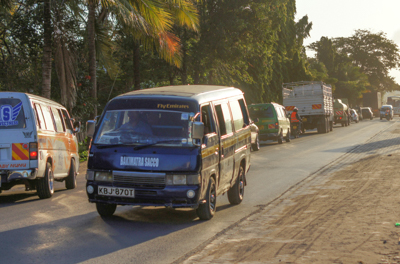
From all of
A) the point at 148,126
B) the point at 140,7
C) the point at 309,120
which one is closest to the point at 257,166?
the point at 140,7

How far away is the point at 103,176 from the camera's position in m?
7.66

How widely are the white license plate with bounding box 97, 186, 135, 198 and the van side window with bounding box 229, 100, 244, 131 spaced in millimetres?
2719

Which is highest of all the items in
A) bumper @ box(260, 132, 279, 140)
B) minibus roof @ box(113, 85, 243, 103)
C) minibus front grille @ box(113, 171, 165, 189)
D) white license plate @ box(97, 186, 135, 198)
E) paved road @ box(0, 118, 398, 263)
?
minibus roof @ box(113, 85, 243, 103)

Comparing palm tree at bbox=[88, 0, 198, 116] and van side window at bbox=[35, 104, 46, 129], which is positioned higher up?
palm tree at bbox=[88, 0, 198, 116]

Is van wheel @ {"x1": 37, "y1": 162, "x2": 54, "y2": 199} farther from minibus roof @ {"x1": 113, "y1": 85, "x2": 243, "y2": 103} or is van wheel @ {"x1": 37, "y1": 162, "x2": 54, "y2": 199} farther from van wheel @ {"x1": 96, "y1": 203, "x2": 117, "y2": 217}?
minibus roof @ {"x1": 113, "y1": 85, "x2": 243, "y2": 103}

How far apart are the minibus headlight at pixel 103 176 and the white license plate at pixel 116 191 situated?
13 centimetres

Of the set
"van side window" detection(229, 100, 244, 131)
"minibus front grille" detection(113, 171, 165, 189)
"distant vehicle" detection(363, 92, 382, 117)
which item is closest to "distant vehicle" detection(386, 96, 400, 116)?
"distant vehicle" detection(363, 92, 382, 117)

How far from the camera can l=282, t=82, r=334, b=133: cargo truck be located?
36406mm

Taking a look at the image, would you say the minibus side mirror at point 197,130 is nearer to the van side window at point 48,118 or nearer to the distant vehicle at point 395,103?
the van side window at point 48,118

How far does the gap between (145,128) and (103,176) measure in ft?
3.00

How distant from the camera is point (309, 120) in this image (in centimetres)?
3703

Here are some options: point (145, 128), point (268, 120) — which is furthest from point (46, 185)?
point (268, 120)

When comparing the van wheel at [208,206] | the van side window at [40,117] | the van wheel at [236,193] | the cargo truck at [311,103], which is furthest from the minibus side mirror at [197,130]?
the cargo truck at [311,103]

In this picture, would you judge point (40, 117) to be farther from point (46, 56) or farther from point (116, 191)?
point (46, 56)
